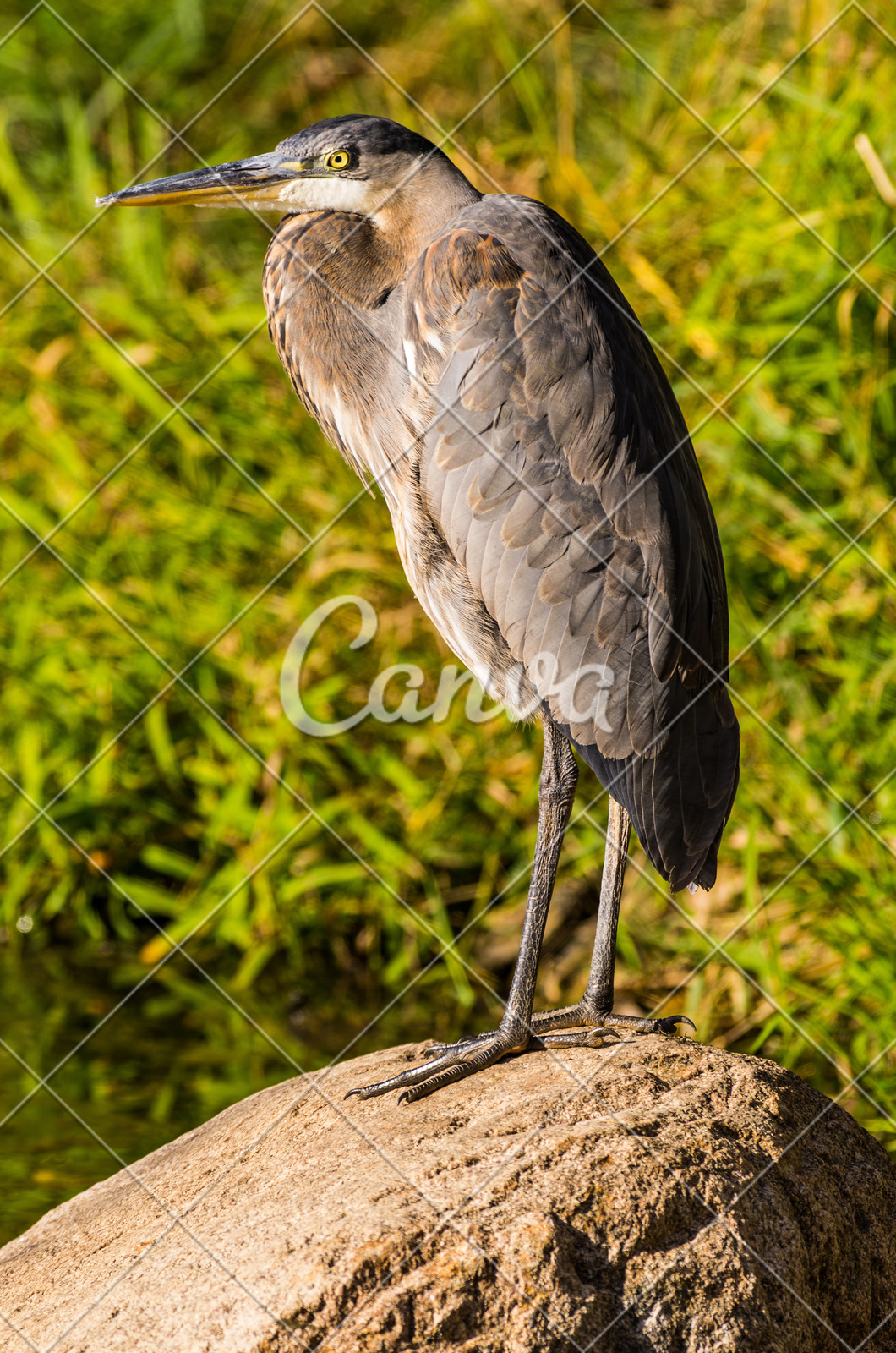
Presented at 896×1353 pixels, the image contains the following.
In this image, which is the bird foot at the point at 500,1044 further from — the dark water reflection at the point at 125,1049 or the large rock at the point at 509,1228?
the dark water reflection at the point at 125,1049

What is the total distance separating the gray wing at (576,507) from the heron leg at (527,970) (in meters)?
0.17

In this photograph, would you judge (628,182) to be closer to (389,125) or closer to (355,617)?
(355,617)

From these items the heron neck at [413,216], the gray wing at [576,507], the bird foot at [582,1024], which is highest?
the heron neck at [413,216]

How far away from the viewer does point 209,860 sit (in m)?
4.83

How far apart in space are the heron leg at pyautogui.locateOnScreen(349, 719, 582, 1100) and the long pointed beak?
1241mm

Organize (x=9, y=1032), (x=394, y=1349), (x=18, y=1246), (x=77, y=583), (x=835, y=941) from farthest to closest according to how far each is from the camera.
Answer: (x=77, y=583) < (x=9, y=1032) < (x=835, y=941) < (x=18, y=1246) < (x=394, y=1349)

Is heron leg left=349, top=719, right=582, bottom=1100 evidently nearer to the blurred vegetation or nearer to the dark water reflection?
the blurred vegetation

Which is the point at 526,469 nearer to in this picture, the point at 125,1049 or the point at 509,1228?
the point at 509,1228

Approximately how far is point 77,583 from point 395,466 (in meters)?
2.87

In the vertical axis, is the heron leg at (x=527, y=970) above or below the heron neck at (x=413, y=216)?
below

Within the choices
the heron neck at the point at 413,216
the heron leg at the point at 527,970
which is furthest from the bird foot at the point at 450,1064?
the heron neck at the point at 413,216

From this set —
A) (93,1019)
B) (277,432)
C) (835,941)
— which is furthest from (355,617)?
(835,941)

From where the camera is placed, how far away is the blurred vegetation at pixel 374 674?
392cm

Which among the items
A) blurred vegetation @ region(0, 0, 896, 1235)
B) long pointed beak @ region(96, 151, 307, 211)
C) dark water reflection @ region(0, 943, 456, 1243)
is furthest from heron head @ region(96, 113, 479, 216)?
dark water reflection @ region(0, 943, 456, 1243)
